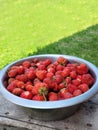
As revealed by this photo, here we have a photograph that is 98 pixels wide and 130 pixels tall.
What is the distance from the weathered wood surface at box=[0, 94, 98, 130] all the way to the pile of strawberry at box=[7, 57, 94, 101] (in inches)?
4.6

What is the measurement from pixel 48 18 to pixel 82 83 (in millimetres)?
3121

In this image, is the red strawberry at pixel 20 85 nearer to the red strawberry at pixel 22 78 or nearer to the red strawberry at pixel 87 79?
the red strawberry at pixel 22 78

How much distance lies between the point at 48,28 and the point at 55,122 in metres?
2.75

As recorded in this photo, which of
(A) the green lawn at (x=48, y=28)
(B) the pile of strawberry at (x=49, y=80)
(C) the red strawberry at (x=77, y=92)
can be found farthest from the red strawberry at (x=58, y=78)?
(A) the green lawn at (x=48, y=28)

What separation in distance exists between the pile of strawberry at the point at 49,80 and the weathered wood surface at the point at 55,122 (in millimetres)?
117

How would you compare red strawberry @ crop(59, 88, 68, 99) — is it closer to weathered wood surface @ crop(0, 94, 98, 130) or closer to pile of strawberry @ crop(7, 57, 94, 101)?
pile of strawberry @ crop(7, 57, 94, 101)

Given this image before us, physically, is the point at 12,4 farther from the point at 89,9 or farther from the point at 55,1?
the point at 89,9

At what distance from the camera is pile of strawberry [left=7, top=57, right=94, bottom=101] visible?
1407 mm

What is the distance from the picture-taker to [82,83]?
1.48 metres

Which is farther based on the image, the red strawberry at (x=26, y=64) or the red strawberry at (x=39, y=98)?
the red strawberry at (x=26, y=64)

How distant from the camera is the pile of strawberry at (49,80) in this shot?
1407 mm

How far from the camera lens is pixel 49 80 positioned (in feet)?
4.72

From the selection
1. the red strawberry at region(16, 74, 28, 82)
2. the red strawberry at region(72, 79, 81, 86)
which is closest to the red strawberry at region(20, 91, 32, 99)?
the red strawberry at region(16, 74, 28, 82)

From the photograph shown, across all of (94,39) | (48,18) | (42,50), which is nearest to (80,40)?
(94,39)
